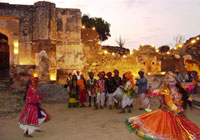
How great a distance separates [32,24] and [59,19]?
202 centimetres

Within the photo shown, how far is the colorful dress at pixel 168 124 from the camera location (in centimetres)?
394

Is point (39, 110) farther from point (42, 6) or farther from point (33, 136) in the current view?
point (42, 6)

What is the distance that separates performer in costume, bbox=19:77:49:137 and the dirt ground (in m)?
0.27

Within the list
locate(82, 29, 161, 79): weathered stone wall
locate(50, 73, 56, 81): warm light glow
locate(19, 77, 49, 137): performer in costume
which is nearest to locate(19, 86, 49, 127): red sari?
locate(19, 77, 49, 137): performer in costume

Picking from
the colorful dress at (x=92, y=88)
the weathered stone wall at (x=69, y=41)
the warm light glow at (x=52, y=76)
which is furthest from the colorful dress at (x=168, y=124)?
the weathered stone wall at (x=69, y=41)

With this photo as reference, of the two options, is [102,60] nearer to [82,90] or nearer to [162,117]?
[82,90]

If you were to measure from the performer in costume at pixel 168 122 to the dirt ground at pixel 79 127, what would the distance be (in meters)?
0.82

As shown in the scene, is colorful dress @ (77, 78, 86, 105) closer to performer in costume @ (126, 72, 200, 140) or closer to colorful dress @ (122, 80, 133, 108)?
colorful dress @ (122, 80, 133, 108)

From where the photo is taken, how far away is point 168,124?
4.09 m

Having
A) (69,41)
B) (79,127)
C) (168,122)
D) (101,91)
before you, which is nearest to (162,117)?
(168,122)

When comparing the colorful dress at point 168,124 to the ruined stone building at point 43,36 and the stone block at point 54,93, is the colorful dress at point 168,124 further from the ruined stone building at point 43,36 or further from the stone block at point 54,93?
the ruined stone building at point 43,36

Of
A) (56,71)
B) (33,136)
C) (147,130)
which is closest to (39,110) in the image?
(33,136)

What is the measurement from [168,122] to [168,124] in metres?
0.05

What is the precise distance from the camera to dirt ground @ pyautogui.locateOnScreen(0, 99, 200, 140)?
16.8 ft
